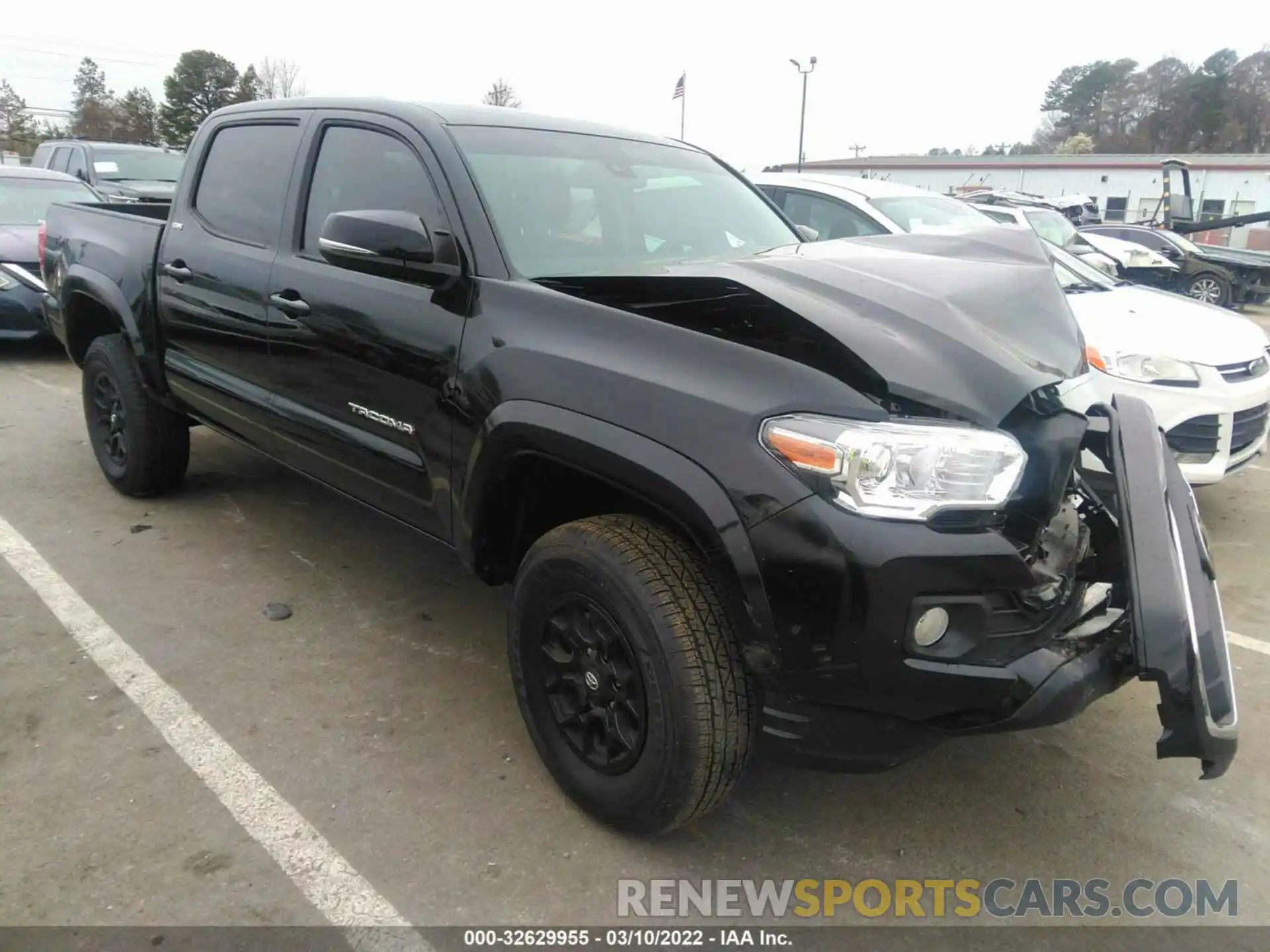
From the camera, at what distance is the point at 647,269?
2879 millimetres

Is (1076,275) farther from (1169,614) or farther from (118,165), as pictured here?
(118,165)

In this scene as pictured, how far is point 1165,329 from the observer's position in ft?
15.7

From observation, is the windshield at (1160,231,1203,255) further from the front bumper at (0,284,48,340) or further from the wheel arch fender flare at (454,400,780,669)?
the wheel arch fender flare at (454,400,780,669)

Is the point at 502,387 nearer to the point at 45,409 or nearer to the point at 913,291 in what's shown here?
the point at 913,291

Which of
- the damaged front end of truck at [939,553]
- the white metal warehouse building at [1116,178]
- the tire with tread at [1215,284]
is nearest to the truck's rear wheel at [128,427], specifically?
the damaged front end of truck at [939,553]

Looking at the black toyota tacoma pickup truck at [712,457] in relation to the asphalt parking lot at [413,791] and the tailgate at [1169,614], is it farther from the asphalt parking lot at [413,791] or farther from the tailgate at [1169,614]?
the asphalt parking lot at [413,791]

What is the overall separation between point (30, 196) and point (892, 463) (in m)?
9.92

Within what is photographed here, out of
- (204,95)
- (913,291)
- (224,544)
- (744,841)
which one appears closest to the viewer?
(913,291)

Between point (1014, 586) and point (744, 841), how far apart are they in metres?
1.04

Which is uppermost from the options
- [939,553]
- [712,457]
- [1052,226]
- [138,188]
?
[138,188]

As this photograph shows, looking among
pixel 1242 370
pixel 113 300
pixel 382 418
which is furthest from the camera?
pixel 1242 370

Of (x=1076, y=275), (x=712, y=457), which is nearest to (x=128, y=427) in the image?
(x=712, y=457)

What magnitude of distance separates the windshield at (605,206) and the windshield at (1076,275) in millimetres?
2702

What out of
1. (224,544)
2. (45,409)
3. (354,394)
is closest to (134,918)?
(354,394)
